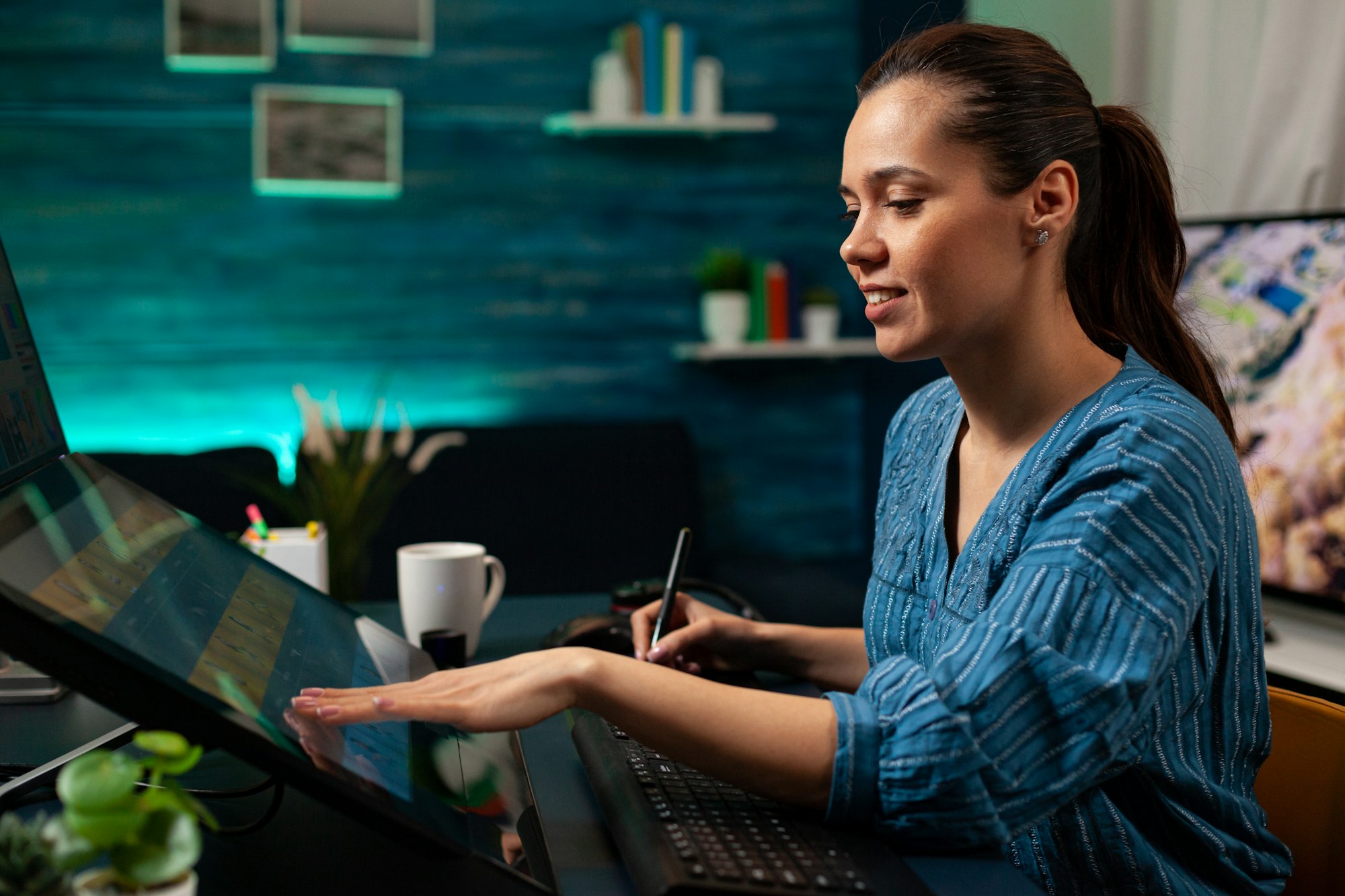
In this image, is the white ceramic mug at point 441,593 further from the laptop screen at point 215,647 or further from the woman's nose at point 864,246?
the woman's nose at point 864,246

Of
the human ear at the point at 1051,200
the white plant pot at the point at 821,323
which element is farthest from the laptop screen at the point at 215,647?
the white plant pot at the point at 821,323

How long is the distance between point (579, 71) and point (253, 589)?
2539mm

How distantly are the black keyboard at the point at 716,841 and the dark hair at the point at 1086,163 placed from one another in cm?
55

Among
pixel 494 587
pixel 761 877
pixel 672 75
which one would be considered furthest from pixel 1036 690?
pixel 672 75

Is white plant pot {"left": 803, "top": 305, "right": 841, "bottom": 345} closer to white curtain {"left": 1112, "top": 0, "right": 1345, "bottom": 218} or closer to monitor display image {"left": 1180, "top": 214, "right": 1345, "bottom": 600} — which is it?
white curtain {"left": 1112, "top": 0, "right": 1345, "bottom": 218}

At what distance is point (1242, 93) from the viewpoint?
2297mm

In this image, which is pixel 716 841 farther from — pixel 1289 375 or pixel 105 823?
pixel 1289 375

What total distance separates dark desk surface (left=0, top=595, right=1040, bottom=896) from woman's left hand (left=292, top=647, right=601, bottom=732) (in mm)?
93

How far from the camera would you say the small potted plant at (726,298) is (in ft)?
10.1

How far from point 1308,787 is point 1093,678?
47 centimetres

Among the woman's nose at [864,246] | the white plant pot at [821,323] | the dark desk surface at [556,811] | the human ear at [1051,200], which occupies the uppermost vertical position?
the human ear at [1051,200]

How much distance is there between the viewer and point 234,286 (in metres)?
2.99

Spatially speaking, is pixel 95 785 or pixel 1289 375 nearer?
pixel 95 785

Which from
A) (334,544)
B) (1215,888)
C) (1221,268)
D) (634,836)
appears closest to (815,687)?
(1215,888)
